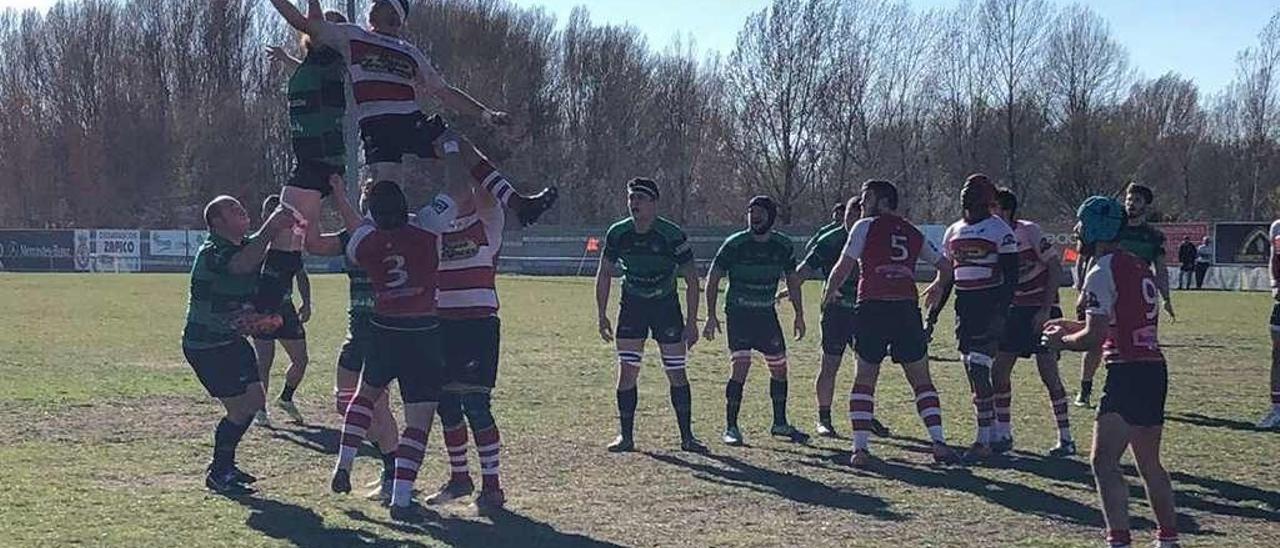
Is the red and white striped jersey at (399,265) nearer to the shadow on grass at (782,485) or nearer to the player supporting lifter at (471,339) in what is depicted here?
the player supporting lifter at (471,339)

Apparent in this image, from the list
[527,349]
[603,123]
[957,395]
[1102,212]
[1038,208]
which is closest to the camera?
[1102,212]

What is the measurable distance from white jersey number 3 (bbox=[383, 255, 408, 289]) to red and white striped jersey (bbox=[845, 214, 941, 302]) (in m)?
3.67

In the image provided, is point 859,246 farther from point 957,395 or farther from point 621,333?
point 957,395

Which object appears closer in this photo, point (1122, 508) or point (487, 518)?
point (1122, 508)

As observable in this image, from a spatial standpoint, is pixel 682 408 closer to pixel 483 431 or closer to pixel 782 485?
pixel 782 485

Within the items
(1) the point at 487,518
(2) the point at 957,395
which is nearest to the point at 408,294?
(1) the point at 487,518

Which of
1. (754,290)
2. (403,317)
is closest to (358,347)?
(403,317)

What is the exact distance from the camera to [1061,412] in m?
11.5

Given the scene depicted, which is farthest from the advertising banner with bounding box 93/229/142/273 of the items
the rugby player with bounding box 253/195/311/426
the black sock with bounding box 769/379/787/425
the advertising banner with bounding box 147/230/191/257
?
the black sock with bounding box 769/379/787/425

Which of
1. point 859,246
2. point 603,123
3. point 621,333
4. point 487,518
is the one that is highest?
point 603,123

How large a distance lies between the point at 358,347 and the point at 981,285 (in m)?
4.82

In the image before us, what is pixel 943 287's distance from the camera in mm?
11086

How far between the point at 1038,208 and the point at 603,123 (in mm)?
23305

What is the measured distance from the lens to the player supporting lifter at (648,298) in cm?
1138
